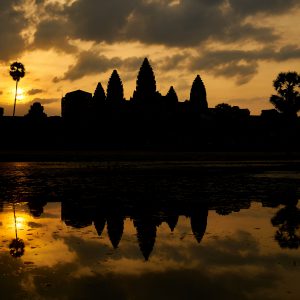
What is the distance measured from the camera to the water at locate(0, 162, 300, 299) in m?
6.61

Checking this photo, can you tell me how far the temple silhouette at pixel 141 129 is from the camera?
98562 mm

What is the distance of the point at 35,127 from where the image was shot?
343ft

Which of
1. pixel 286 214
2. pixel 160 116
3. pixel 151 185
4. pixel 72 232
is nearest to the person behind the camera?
pixel 72 232

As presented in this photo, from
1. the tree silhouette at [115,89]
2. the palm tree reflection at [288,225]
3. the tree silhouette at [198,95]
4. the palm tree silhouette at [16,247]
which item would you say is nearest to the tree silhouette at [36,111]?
the tree silhouette at [115,89]

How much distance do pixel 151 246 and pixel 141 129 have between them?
101m

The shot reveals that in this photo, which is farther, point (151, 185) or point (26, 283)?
point (151, 185)

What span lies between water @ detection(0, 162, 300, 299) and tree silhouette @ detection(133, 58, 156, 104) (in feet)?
355

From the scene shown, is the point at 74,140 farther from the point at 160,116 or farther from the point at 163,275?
the point at 163,275

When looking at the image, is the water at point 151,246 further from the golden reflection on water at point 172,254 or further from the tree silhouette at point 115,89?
the tree silhouette at point 115,89

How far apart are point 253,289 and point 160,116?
111 m

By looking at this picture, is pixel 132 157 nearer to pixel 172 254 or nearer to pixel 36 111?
pixel 172 254

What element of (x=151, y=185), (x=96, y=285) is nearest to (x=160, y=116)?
(x=151, y=185)

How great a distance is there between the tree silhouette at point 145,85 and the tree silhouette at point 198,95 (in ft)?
81.2

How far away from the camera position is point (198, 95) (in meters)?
150
